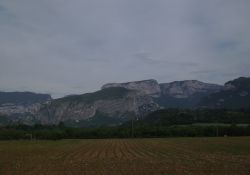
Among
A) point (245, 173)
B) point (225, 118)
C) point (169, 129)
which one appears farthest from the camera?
point (225, 118)

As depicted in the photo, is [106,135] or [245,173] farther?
[106,135]

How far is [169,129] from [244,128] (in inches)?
995

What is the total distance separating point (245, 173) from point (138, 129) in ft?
404

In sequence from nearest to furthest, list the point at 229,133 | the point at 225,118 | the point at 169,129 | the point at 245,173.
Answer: the point at 245,173 < the point at 229,133 < the point at 169,129 < the point at 225,118

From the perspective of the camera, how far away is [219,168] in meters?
28.6

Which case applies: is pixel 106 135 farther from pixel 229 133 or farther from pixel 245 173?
pixel 245 173

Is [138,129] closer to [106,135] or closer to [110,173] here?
[106,135]

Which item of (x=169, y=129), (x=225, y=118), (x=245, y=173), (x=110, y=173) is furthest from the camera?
(x=225, y=118)

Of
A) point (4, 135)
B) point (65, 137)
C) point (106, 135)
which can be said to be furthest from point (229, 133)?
point (4, 135)

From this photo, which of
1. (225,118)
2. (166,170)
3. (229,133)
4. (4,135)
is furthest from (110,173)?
(225,118)

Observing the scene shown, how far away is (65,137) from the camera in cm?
15088

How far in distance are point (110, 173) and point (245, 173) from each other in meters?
8.33

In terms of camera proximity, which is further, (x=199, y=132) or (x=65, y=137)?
(x=65, y=137)

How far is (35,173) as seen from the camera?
28.2 metres
